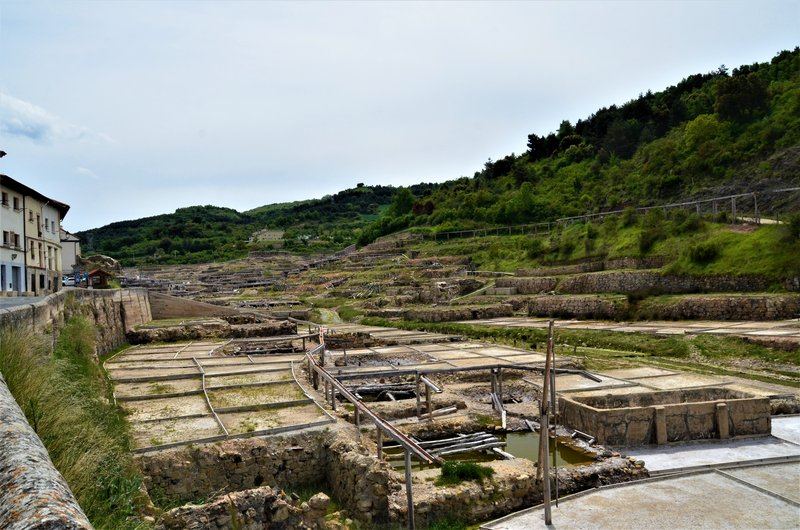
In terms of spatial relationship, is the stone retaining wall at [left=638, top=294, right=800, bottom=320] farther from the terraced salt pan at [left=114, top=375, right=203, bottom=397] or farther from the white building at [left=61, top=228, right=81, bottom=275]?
the white building at [left=61, top=228, right=81, bottom=275]

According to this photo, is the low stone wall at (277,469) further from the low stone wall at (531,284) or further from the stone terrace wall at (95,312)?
the low stone wall at (531,284)

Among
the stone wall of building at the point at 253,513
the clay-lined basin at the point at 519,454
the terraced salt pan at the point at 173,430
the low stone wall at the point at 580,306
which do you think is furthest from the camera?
the low stone wall at the point at 580,306

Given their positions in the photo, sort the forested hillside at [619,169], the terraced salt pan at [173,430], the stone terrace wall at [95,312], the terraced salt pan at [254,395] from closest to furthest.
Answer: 1. the stone terrace wall at [95,312]
2. the terraced salt pan at [173,430]
3. the terraced salt pan at [254,395]
4. the forested hillside at [619,169]

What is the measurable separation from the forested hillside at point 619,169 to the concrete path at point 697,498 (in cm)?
3711

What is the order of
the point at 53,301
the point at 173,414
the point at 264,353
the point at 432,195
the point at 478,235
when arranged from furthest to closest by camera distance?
the point at 432,195, the point at 478,235, the point at 264,353, the point at 53,301, the point at 173,414

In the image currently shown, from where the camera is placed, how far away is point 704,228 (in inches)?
1321

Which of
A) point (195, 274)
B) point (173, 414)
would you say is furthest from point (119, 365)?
point (195, 274)

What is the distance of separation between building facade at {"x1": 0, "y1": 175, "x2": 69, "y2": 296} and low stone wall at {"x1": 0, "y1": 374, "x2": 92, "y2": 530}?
24.7 metres

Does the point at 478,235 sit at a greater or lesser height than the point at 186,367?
greater

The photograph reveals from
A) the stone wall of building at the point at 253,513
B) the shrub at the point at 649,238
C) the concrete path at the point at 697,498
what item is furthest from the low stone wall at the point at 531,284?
the stone wall of building at the point at 253,513

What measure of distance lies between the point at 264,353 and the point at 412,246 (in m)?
43.4

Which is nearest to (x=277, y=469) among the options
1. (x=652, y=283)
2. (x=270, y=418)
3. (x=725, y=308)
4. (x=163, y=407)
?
(x=270, y=418)

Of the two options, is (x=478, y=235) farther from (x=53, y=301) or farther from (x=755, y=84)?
(x=53, y=301)

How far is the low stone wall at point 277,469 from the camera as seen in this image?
30.8ft
